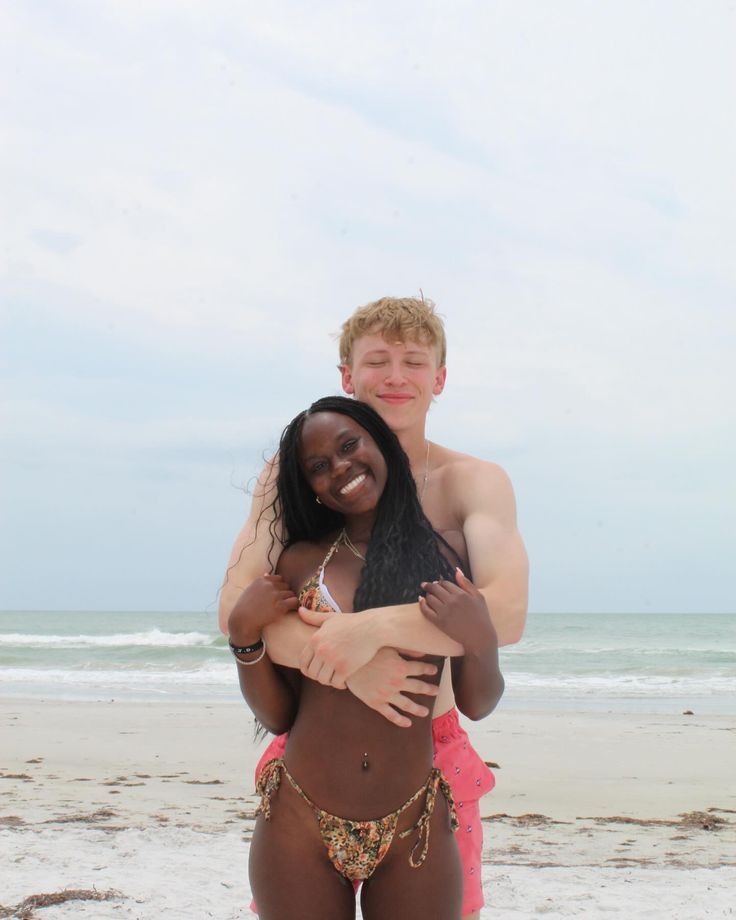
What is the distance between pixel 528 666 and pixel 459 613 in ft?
76.0

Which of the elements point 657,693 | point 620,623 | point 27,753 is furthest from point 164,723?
point 620,623

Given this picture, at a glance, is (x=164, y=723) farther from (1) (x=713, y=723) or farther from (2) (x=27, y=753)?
(1) (x=713, y=723)

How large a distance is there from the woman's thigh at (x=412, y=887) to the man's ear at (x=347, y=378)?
4.44ft

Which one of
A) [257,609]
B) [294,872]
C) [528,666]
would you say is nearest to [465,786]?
[294,872]

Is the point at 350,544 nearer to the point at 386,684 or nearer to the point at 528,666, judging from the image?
the point at 386,684

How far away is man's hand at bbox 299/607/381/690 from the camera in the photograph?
7.67 ft

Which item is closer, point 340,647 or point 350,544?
point 340,647

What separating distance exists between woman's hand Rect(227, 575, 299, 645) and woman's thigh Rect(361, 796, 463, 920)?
0.63m

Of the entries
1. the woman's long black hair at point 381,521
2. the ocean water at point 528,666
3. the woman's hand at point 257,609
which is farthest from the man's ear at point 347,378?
the ocean water at point 528,666

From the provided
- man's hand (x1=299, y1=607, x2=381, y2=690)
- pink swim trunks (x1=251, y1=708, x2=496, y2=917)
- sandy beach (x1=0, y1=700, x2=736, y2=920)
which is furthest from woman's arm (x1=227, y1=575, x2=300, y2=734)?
sandy beach (x1=0, y1=700, x2=736, y2=920)

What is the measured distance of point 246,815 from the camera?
7844 mm

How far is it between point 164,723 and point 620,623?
106 feet

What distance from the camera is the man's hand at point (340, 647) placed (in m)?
2.34

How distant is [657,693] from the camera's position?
18.9 metres
